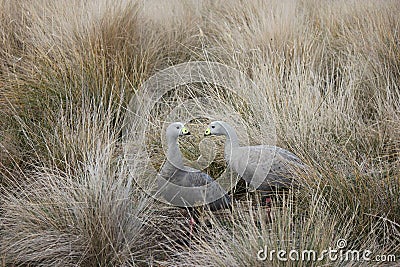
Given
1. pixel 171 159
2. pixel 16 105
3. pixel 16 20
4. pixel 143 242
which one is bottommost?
pixel 143 242

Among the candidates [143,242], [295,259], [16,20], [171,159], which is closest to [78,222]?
[143,242]

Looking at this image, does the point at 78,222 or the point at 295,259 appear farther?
the point at 78,222

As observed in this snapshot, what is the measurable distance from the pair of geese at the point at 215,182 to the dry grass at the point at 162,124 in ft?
0.40

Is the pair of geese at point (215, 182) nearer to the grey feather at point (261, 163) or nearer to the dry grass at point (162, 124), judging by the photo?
the grey feather at point (261, 163)

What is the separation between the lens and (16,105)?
3.76 meters

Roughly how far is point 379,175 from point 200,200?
973 millimetres

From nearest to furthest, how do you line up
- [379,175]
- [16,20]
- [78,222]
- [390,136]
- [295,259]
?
[295,259] → [78,222] → [379,175] → [390,136] → [16,20]

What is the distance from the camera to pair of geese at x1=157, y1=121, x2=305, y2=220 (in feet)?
9.55

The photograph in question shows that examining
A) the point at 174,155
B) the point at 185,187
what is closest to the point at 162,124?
the point at 174,155

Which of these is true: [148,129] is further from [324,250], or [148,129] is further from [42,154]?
[324,250]

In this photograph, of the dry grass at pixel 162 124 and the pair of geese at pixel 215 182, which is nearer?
the dry grass at pixel 162 124

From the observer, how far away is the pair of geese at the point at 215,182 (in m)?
2.91

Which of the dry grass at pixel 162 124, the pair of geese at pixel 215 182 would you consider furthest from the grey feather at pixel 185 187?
the dry grass at pixel 162 124

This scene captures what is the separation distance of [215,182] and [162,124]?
100 cm
